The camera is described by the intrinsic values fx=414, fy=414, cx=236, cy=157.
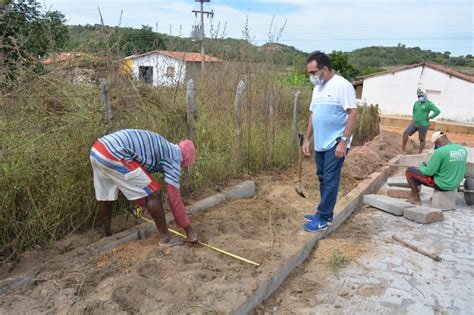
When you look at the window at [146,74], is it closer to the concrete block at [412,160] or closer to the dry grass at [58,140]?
the dry grass at [58,140]

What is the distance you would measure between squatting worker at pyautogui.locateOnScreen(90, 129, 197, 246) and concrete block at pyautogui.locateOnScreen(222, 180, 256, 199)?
5.98 feet

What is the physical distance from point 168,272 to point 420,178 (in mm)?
4624

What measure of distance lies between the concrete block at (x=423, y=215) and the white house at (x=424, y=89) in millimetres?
27801

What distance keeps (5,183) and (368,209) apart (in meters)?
4.96

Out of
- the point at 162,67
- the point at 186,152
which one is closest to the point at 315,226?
the point at 186,152

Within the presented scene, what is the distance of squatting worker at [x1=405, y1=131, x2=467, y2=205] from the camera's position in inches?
242

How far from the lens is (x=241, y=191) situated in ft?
19.7

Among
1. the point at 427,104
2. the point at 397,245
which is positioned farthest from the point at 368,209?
the point at 427,104

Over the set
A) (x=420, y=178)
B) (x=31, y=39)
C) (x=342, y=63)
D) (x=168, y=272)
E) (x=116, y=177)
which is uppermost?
(x=342, y=63)

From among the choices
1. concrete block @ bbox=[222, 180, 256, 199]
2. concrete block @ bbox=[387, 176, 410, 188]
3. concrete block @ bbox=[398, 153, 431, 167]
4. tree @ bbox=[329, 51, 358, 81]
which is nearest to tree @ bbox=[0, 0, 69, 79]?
concrete block @ bbox=[222, 180, 256, 199]

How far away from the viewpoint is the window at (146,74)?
5188 mm

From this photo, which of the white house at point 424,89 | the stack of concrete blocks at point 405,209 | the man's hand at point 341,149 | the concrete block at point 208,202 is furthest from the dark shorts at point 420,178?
the white house at point 424,89

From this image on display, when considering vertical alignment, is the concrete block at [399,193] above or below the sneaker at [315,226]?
below

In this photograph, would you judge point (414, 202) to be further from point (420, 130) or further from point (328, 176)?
point (420, 130)
